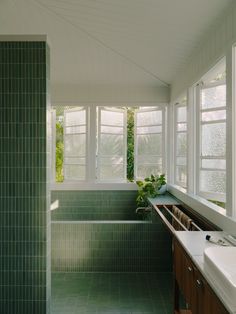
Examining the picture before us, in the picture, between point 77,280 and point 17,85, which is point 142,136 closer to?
point 77,280

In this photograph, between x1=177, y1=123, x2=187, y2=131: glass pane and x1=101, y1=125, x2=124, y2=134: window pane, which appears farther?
x1=101, y1=125, x2=124, y2=134: window pane

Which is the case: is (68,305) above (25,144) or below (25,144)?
below

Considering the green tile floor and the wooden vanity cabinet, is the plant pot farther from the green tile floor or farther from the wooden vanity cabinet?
the wooden vanity cabinet

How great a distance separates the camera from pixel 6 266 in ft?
8.02

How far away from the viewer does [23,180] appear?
7.99ft

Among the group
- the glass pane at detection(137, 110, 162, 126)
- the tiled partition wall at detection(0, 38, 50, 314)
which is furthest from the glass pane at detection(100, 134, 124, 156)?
the tiled partition wall at detection(0, 38, 50, 314)

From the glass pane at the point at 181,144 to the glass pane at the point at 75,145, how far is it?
4.82ft

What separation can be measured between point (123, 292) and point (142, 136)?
2407 millimetres

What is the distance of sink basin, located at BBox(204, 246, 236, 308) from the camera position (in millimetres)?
1221

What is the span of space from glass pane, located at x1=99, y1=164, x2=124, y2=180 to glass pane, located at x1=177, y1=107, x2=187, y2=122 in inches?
47.3

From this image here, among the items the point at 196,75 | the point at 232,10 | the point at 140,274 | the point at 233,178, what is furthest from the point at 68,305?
the point at 232,10

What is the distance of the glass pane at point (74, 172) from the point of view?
4.79 meters

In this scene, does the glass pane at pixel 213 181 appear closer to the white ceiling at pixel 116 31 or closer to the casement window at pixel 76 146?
the white ceiling at pixel 116 31

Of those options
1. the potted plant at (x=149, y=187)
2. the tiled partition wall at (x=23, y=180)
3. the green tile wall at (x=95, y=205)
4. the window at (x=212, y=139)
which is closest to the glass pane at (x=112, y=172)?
the green tile wall at (x=95, y=205)
